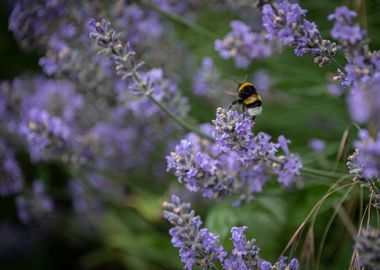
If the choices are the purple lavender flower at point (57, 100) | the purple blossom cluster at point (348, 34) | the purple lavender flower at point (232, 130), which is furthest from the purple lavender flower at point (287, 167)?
the purple lavender flower at point (57, 100)

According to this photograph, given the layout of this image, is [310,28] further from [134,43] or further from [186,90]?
[186,90]

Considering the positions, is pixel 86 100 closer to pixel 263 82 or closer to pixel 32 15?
pixel 32 15

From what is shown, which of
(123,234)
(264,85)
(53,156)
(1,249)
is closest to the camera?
(53,156)

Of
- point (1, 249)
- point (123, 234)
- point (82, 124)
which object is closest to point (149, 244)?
point (123, 234)

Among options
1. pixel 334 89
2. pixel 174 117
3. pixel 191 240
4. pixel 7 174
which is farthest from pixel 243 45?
pixel 7 174

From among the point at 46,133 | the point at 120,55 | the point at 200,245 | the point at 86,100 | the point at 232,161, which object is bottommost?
the point at 200,245

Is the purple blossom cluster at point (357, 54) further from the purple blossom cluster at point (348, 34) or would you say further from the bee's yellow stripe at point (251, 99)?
the bee's yellow stripe at point (251, 99)

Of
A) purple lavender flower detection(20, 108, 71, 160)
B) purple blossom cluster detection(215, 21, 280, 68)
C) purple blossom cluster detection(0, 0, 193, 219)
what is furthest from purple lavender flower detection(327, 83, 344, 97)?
purple lavender flower detection(20, 108, 71, 160)
